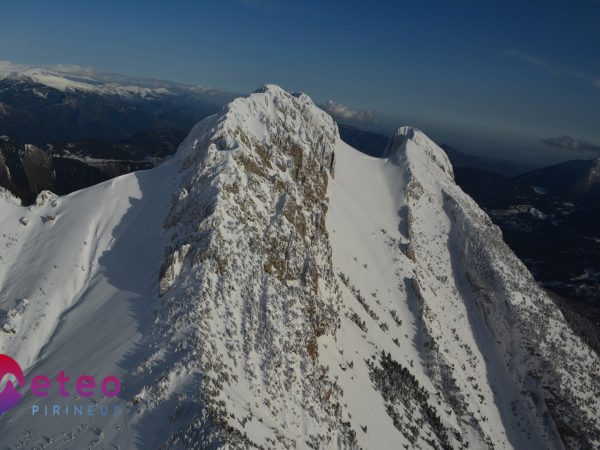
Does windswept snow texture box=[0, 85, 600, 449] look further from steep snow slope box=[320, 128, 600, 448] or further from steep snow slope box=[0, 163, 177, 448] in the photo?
steep snow slope box=[320, 128, 600, 448]

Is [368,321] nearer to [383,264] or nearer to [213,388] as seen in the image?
[383,264]

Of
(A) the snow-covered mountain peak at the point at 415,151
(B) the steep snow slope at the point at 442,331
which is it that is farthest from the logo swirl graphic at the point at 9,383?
(A) the snow-covered mountain peak at the point at 415,151

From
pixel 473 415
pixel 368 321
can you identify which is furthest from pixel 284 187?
pixel 473 415

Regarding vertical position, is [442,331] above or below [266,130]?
below

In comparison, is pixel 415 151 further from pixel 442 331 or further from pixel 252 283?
pixel 252 283

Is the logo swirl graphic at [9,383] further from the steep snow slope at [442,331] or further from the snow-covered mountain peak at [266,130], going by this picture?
the snow-covered mountain peak at [266,130]

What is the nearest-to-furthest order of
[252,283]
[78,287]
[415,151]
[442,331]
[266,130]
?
[252,283], [78,287], [266,130], [442,331], [415,151]

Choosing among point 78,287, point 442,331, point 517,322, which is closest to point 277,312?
point 78,287

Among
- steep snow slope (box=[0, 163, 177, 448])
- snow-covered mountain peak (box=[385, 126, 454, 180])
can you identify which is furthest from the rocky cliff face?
snow-covered mountain peak (box=[385, 126, 454, 180])
